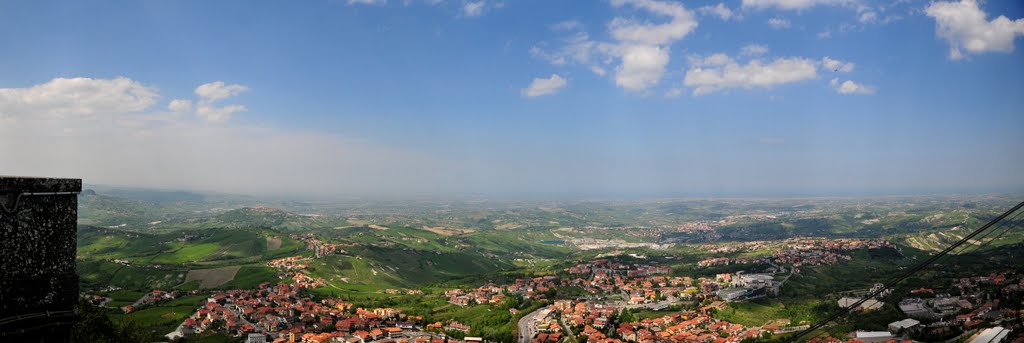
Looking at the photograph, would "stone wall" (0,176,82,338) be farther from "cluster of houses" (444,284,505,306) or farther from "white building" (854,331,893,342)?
"cluster of houses" (444,284,505,306)

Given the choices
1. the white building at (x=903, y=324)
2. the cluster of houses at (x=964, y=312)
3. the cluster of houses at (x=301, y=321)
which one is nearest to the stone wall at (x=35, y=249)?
the cluster of houses at (x=964, y=312)

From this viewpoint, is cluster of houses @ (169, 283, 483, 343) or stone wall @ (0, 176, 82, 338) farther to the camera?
cluster of houses @ (169, 283, 483, 343)

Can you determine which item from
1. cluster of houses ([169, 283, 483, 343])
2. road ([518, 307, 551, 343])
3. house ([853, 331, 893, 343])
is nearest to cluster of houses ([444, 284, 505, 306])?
road ([518, 307, 551, 343])

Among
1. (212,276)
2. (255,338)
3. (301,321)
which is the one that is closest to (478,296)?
(301,321)

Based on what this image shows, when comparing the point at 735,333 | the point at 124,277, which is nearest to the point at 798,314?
the point at 735,333

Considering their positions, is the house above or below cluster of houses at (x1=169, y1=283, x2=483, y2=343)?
above

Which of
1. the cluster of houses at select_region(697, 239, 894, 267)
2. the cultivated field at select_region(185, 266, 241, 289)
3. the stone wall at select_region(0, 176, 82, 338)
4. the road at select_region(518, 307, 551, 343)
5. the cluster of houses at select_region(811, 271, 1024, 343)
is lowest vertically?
the cultivated field at select_region(185, 266, 241, 289)

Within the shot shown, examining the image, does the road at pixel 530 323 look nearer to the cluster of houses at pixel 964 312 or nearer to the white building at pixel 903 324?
the cluster of houses at pixel 964 312

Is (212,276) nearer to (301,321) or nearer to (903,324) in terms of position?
(301,321)

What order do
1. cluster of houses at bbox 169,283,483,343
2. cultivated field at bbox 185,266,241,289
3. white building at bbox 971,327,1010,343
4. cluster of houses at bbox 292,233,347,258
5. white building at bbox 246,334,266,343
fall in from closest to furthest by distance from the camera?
1. white building at bbox 971,327,1010,343
2. white building at bbox 246,334,266,343
3. cluster of houses at bbox 169,283,483,343
4. cultivated field at bbox 185,266,241,289
5. cluster of houses at bbox 292,233,347,258

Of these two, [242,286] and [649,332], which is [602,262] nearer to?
[649,332]
